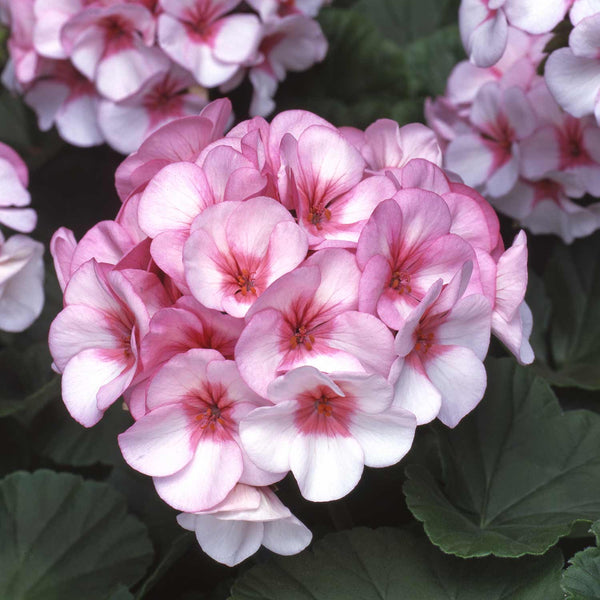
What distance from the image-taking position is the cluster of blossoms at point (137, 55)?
1.20 m

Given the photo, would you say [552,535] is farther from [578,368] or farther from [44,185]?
[44,185]

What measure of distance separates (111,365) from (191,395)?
0.08 m

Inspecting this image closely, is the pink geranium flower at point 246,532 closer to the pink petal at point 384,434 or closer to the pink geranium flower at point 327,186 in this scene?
the pink petal at point 384,434

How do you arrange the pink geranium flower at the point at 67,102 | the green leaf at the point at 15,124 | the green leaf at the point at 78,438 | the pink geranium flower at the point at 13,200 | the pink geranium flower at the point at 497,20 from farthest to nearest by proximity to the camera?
the green leaf at the point at 15,124
the pink geranium flower at the point at 67,102
the green leaf at the point at 78,438
the pink geranium flower at the point at 13,200
the pink geranium flower at the point at 497,20

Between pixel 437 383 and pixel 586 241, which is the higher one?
pixel 437 383

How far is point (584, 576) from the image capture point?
774 millimetres

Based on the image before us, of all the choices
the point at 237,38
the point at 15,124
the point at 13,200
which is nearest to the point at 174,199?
the point at 13,200

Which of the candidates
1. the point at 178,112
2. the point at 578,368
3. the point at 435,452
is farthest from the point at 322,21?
the point at 435,452

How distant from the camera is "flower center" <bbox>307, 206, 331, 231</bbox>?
31.2 inches

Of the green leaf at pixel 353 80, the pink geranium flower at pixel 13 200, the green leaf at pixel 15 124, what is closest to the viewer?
the pink geranium flower at pixel 13 200

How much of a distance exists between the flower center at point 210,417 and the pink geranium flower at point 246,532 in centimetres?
5

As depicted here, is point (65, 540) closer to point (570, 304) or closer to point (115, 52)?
point (115, 52)

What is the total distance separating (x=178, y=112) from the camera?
1.29 m

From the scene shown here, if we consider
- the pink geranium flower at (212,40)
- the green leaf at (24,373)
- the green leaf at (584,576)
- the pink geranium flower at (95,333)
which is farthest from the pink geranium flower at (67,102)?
the green leaf at (584,576)
